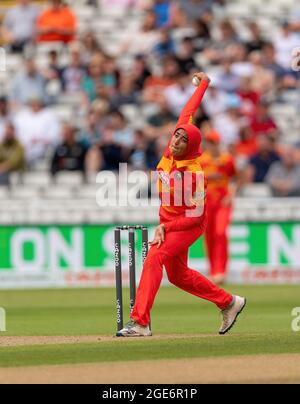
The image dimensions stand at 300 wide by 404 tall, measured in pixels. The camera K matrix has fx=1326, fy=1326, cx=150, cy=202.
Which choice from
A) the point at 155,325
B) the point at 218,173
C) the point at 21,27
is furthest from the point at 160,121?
the point at 155,325

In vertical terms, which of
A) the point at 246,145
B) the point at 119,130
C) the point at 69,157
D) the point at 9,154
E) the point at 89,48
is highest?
the point at 89,48

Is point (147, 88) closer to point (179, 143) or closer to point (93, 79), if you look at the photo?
point (93, 79)

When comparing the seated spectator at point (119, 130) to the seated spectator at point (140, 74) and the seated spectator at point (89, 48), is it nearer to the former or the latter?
the seated spectator at point (140, 74)

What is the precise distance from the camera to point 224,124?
890 inches

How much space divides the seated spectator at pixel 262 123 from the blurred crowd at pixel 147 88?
0.07 ft

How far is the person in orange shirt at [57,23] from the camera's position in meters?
24.3

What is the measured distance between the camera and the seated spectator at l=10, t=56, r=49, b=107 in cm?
2305

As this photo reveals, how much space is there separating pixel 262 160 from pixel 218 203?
2.55 meters

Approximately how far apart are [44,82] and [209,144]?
494 cm

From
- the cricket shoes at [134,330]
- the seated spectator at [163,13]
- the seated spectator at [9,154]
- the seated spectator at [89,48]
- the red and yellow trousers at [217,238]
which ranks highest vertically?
the seated spectator at [163,13]

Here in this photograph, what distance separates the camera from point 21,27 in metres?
24.5

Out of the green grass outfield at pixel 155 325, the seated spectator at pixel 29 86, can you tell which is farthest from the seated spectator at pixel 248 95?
the green grass outfield at pixel 155 325

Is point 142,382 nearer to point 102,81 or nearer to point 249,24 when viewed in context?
point 102,81

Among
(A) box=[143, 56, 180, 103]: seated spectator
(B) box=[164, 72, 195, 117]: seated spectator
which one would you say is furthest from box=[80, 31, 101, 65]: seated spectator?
(B) box=[164, 72, 195, 117]: seated spectator
